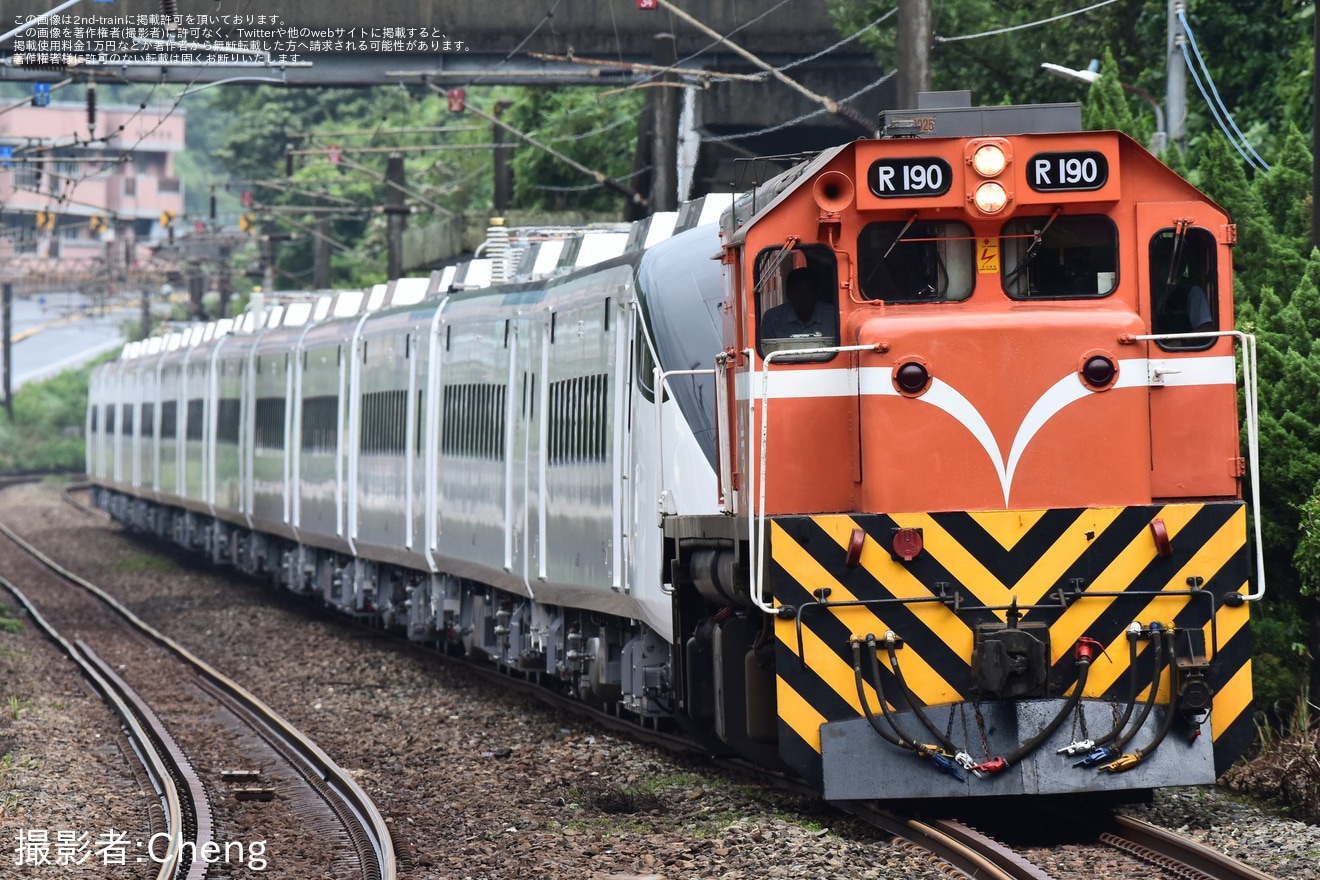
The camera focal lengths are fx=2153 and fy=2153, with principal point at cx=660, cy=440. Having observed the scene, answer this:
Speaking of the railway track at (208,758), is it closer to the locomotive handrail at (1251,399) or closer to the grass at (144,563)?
the locomotive handrail at (1251,399)

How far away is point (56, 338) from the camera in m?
105

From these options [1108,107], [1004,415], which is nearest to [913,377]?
[1004,415]

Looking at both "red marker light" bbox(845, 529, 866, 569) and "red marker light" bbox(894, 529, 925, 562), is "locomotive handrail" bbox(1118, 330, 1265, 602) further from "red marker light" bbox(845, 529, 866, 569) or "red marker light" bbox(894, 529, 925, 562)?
"red marker light" bbox(845, 529, 866, 569)

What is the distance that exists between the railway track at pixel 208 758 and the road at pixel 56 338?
76876mm

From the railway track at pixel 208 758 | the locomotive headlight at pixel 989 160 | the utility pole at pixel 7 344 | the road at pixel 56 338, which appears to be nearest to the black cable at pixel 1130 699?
the locomotive headlight at pixel 989 160

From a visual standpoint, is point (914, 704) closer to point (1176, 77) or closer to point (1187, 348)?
point (1187, 348)

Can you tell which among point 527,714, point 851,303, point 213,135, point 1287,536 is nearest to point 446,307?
point 527,714

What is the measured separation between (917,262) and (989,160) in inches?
22.1

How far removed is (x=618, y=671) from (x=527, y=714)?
6.02ft

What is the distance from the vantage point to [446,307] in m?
19.7

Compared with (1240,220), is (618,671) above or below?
below

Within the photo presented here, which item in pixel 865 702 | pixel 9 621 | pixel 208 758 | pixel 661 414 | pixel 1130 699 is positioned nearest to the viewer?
pixel 1130 699

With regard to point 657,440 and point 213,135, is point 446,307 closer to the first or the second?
point 657,440

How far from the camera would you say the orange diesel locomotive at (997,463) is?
31.0ft
